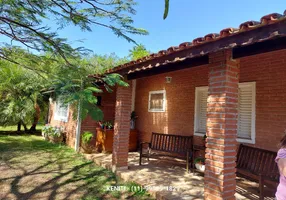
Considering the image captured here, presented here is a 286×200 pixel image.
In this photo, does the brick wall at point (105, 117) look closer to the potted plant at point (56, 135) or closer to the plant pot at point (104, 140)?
the plant pot at point (104, 140)

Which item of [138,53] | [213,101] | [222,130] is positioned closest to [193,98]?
[213,101]

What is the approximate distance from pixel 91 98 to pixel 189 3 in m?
4.67

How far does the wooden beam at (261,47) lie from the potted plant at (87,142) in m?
6.15

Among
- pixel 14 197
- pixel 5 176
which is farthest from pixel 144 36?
pixel 5 176

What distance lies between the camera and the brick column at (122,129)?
220 inches

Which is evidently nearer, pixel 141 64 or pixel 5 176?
pixel 141 64

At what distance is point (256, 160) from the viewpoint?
4426 millimetres

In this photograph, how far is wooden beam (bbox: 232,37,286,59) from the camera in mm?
2574

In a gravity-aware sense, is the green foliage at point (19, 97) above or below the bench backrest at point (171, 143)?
above

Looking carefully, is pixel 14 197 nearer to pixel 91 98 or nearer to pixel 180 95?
pixel 91 98

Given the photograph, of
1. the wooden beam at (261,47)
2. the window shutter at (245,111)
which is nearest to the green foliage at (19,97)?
the window shutter at (245,111)

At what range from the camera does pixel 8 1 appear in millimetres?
3365

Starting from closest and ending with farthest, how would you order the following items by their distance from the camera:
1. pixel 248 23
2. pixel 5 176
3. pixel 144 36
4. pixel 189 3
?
pixel 248 23, pixel 144 36, pixel 5 176, pixel 189 3

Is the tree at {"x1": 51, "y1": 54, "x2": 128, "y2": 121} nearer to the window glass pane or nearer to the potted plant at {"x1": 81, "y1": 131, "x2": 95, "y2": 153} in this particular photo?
the potted plant at {"x1": 81, "y1": 131, "x2": 95, "y2": 153}
